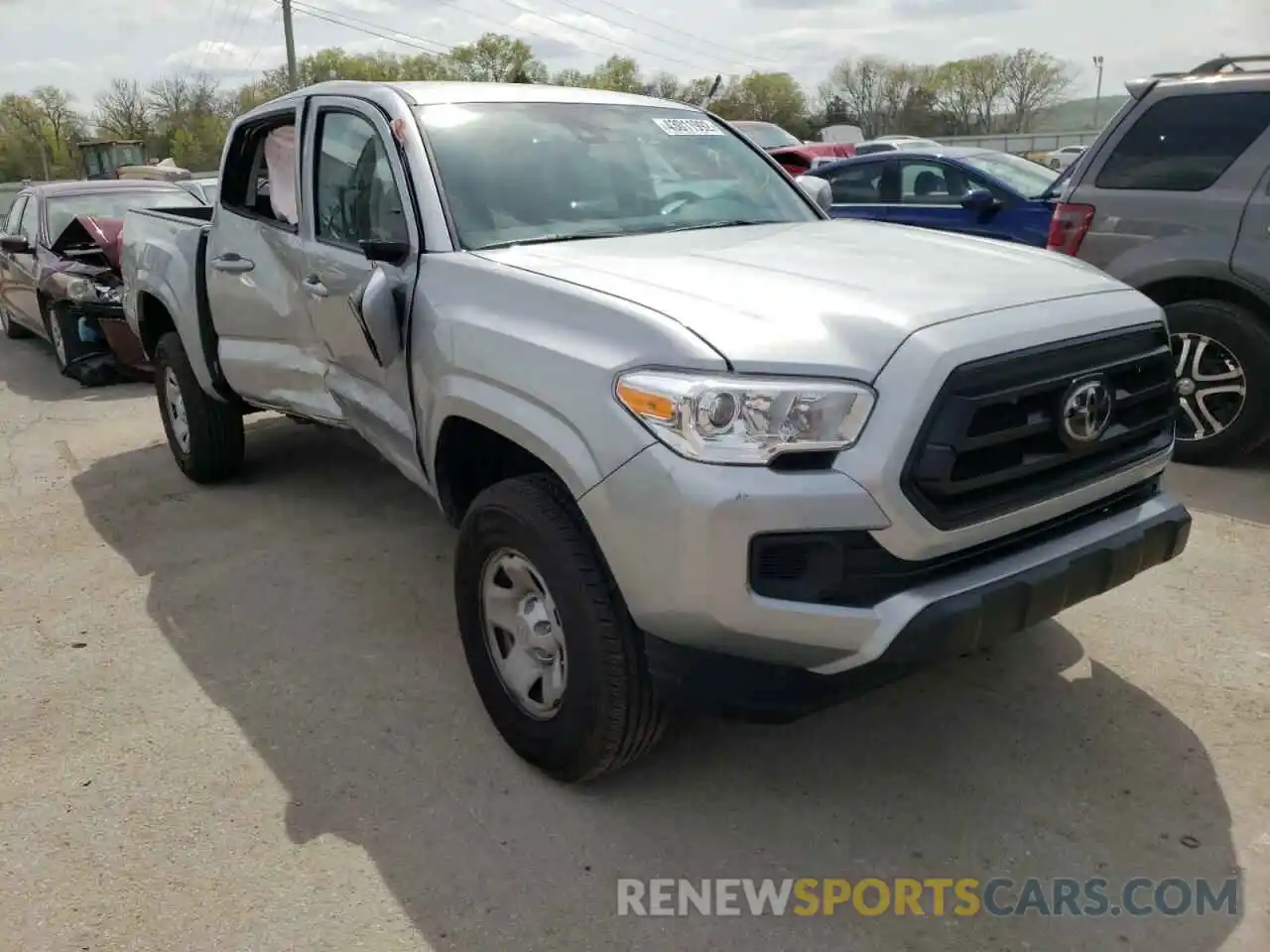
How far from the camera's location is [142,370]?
27.8 feet

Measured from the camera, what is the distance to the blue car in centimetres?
830

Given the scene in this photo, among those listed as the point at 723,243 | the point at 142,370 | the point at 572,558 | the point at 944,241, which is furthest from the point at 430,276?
the point at 142,370

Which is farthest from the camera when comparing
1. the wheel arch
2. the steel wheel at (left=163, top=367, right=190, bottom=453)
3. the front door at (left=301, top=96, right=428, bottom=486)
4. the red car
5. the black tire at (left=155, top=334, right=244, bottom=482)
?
the red car

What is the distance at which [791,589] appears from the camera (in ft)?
7.44

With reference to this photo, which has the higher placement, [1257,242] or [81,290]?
[1257,242]

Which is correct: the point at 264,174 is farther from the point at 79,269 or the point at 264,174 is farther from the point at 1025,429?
the point at 79,269

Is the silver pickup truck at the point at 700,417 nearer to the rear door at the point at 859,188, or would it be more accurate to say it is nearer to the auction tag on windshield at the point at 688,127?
the auction tag on windshield at the point at 688,127

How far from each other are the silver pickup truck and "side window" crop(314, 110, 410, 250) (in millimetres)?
21

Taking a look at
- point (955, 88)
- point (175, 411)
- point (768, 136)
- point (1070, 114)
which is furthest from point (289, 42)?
point (1070, 114)

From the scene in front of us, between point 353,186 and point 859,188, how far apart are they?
6921mm

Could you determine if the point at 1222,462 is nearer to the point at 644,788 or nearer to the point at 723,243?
the point at 723,243

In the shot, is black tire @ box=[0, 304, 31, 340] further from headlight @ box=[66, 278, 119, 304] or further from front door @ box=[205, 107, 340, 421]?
front door @ box=[205, 107, 340, 421]

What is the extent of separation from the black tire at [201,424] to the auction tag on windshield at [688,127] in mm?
2742

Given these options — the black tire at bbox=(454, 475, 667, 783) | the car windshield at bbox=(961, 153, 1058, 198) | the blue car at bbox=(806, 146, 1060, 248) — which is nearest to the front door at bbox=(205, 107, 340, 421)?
the black tire at bbox=(454, 475, 667, 783)
